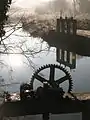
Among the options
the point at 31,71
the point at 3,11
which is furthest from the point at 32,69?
the point at 31,71

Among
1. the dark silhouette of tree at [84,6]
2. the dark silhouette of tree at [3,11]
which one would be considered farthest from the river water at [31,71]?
the dark silhouette of tree at [84,6]

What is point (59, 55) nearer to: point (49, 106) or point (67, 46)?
point (67, 46)

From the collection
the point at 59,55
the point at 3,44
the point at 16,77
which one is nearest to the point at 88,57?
the point at 59,55

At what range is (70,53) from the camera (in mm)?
21797

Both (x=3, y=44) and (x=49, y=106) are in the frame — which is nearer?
(x=3, y=44)

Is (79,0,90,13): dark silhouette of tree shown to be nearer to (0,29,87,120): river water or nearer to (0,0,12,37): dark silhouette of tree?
(0,29,87,120): river water

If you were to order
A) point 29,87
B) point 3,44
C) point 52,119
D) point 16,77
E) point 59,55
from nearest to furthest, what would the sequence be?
point 3,44, point 29,87, point 52,119, point 16,77, point 59,55

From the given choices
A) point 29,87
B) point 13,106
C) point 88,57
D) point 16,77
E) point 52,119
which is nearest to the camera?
point 13,106

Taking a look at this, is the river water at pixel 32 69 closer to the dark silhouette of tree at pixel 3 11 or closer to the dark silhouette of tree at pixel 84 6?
the dark silhouette of tree at pixel 3 11

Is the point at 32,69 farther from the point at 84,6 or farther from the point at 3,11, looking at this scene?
the point at 84,6

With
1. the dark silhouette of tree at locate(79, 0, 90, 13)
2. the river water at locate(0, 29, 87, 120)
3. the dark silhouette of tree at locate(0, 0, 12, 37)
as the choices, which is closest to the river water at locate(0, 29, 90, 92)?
the river water at locate(0, 29, 87, 120)

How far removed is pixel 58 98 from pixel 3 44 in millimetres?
2015

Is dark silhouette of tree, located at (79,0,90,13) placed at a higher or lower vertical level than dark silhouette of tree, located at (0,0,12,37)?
lower

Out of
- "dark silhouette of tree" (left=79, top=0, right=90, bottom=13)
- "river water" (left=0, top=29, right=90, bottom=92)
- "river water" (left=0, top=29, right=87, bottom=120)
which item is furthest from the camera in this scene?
"dark silhouette of tree" (left=79, top=0, right=90, bottom=13)
